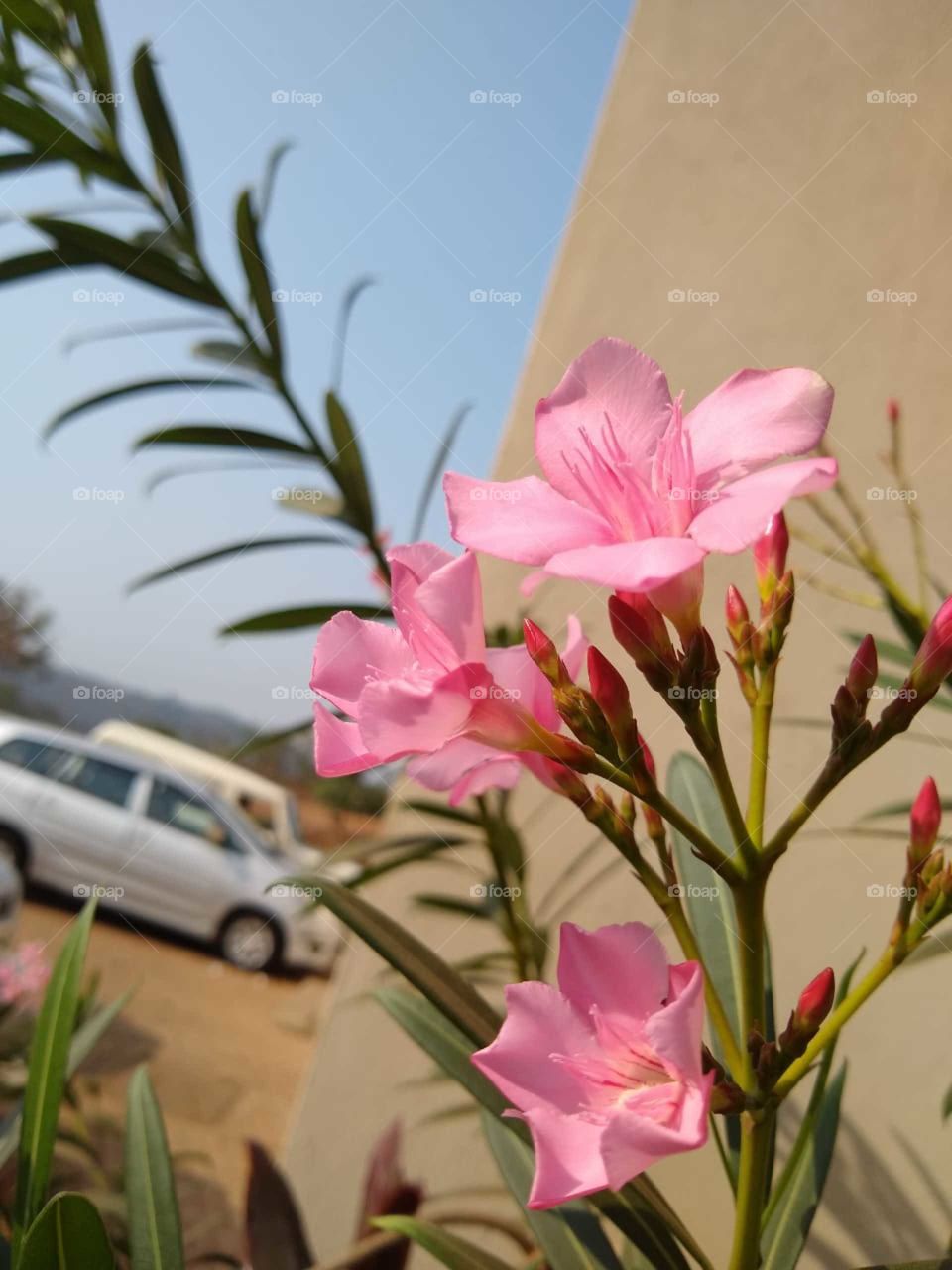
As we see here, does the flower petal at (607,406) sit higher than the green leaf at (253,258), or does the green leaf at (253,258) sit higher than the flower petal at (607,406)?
the green leaf at (253,258)

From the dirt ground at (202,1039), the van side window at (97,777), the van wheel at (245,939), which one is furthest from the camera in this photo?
the van wheel at (245,939)

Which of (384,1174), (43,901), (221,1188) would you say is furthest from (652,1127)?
(43,901)

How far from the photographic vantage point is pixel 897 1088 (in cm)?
90

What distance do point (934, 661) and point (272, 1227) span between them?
787mm

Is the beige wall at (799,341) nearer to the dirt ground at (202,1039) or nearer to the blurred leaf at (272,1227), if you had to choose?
the blurred leaf at (272,1227)

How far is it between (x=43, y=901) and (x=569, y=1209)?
233 inches

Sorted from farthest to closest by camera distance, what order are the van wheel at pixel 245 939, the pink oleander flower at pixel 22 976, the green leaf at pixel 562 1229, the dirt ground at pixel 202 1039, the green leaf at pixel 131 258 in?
1. the van wheel at pixel 245 939
2. the dirt ground at pixel 202 1039
3. the pink oleander flower at pixel 22 976
4. the green leaf at pixel 131 258
5. the green leaf at pixel 562 1229

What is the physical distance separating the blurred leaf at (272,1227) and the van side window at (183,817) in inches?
193

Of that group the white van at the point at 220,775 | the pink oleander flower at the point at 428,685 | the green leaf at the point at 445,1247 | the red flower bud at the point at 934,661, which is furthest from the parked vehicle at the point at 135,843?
the red flower bud at the point at 934,661

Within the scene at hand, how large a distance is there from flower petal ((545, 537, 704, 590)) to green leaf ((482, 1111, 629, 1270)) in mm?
369

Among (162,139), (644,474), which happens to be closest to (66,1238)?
(644,474)

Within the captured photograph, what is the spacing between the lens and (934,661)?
1.16 feet

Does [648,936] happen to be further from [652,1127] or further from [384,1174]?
[384,1174]

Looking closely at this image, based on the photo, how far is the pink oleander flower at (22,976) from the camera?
2.43 metres
